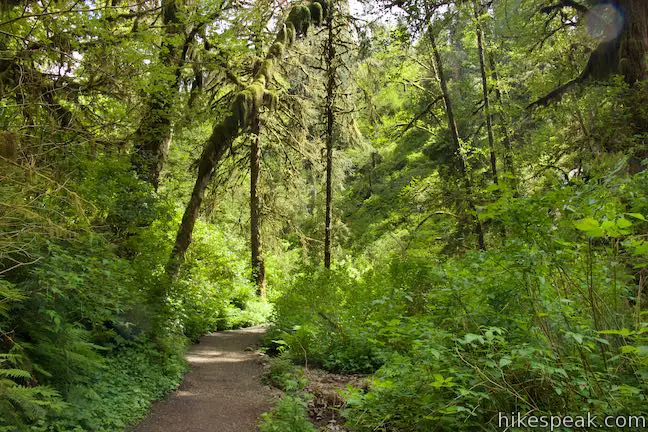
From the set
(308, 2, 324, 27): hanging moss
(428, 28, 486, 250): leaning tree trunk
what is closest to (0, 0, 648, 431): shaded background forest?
(428, 28, 486, 250): leaning tree trunk

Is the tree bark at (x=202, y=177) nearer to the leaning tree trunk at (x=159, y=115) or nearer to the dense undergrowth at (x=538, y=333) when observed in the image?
the leaning tree trunk at (x=159, y=115)

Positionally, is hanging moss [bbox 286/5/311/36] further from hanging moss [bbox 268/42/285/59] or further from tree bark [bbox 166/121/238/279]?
tree bark [bbox 166/121/238/279]

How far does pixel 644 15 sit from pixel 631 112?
8.20ft

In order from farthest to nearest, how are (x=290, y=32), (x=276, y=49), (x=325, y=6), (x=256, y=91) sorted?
(x=325, y=6) < (x=290, y=32) < (x=276, y=49) < (x=256, y=91)

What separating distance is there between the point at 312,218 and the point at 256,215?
462 centimetres

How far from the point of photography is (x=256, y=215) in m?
15.5

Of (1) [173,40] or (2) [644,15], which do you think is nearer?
(1) [173,40]

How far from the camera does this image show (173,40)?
24.5ft

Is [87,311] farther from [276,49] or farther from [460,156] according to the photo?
[460,156]

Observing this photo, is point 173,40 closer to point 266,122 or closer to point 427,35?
point 266,122

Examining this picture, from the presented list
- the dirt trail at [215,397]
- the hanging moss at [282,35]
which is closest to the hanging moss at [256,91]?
the hanging moss at [282,35]

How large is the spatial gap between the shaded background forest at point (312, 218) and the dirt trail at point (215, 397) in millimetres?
316

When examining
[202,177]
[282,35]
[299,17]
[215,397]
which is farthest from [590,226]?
[299,17]

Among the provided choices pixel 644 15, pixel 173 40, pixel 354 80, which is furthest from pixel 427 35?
pixel 173 40
